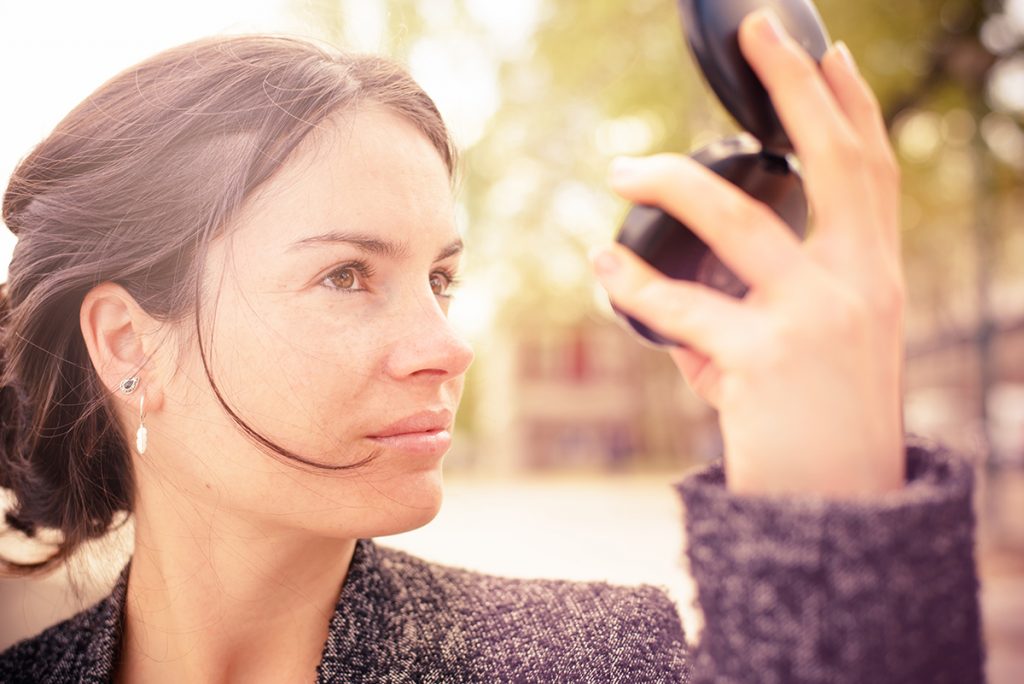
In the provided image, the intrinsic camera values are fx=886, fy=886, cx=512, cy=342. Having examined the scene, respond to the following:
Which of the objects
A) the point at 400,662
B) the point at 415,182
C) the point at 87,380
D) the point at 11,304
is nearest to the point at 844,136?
the point at 415,182

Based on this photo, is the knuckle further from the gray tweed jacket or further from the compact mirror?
the gray tweed jacket

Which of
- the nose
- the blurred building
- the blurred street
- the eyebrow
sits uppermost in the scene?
the eyebrow

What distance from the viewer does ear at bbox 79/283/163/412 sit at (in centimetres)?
169

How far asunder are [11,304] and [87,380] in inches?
9.9

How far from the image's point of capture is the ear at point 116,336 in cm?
169

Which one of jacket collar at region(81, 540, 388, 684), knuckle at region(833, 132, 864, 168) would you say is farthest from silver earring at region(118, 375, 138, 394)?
knuckle at region(833, 132, 864, 168)

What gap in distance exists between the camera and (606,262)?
921 mm

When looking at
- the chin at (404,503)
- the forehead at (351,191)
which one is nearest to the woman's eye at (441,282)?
the forehead at (351,191)

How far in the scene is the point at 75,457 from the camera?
1.95m

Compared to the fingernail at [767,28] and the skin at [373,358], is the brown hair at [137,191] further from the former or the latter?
the fingernail at [767,28]

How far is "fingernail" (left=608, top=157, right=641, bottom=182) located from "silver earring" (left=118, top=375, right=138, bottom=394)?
1145 millimetres

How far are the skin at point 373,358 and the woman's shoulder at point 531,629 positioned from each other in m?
0.18

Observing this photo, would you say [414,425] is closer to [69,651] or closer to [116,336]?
[116,336]

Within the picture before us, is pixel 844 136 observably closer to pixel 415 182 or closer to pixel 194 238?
pixel 415 182
